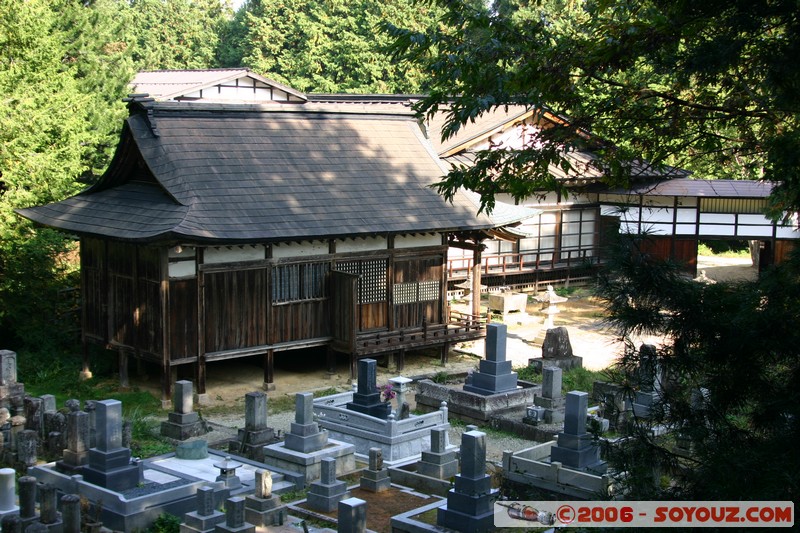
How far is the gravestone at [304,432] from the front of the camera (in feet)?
50.4

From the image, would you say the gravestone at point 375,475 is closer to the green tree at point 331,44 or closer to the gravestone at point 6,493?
the gravestone at point 6,493

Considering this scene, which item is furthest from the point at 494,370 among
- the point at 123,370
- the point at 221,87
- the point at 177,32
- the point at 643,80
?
the point at 177,32

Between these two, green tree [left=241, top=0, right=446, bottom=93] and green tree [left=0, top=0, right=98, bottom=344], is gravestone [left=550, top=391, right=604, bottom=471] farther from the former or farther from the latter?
green tree [left=241, top=0, right=446, bottom=93]

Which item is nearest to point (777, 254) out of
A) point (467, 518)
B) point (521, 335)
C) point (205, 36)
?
point (521, 335)

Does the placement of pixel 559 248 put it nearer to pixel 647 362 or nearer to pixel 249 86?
pixel 249 86

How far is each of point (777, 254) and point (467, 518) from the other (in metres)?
24.0

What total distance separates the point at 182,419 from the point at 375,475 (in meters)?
4.01

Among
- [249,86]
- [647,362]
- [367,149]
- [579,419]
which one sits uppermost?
[249,86]

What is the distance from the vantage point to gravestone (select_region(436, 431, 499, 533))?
12.6 m

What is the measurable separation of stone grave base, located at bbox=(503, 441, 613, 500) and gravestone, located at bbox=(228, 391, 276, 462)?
407 cm

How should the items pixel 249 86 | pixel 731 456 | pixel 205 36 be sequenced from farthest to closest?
pixel 205 36 → pixel 249 86 → pixel 731 456

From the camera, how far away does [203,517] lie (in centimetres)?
1236

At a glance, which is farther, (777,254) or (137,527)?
(777,254)

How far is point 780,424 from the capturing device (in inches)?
309
